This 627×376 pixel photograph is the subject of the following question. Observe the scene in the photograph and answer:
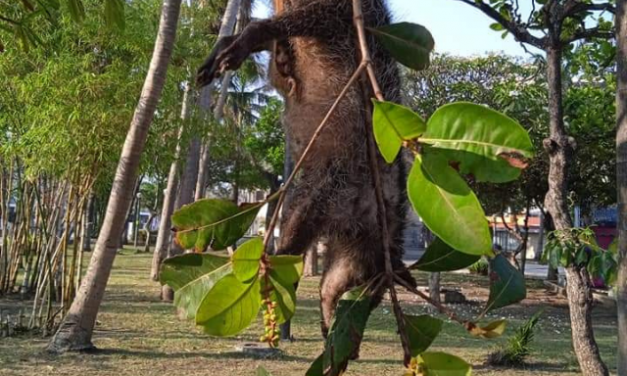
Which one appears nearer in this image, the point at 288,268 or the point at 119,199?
the point at 288,268

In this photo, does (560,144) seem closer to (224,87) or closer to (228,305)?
(228,305)

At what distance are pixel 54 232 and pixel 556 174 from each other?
6796 mm

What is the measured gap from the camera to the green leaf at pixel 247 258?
2.41 feet

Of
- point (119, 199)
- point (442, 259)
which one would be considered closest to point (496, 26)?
point (119, 199)

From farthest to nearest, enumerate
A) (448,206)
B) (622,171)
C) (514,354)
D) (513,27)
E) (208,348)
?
(208,348)
(514,354)
(513,27)
(622,171)
(448,206)

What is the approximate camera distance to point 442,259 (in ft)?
2.75

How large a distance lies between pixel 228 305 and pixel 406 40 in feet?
1.31

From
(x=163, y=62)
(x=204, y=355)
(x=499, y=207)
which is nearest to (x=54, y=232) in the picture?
(x=204, y=355)

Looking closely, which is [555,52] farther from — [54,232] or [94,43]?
[54,232]

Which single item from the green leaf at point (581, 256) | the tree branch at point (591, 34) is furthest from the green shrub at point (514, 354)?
the tree branch at point (591, 34)

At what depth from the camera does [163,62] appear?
20.4ft

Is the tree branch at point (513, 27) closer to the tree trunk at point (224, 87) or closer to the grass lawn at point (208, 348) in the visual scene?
the tree trunk at point (224, 87)

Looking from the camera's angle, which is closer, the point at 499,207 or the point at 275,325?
the point at 275,325

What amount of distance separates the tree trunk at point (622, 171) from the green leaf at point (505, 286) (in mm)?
2398
